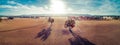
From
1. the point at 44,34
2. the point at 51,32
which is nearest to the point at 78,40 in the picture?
the point at 51,32

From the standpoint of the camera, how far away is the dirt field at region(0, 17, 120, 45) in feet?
21.5

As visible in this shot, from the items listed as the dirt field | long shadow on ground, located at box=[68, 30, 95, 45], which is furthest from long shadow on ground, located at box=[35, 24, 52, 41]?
long shadow on ground, located at box=[68, 30, 95, 45]

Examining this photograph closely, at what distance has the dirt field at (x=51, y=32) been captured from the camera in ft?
21.5

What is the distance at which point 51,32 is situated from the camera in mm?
6793

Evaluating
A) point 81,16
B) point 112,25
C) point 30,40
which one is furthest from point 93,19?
point 30,40

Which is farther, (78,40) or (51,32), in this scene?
(51,32)

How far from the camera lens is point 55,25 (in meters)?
7.25

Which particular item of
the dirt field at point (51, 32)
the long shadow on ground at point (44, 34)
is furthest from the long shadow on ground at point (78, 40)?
the long shadow on ground at point (44, 34)

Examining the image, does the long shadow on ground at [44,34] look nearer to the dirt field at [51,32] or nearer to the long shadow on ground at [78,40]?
the dirt field at [51,32]

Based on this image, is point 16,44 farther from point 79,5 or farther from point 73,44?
point 79,5

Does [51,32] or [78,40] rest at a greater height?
[51,32]

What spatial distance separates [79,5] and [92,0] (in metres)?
0.46

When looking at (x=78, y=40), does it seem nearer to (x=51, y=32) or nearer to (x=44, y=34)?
(x=51, y=32)

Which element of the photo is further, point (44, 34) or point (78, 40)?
point (44, 34)
